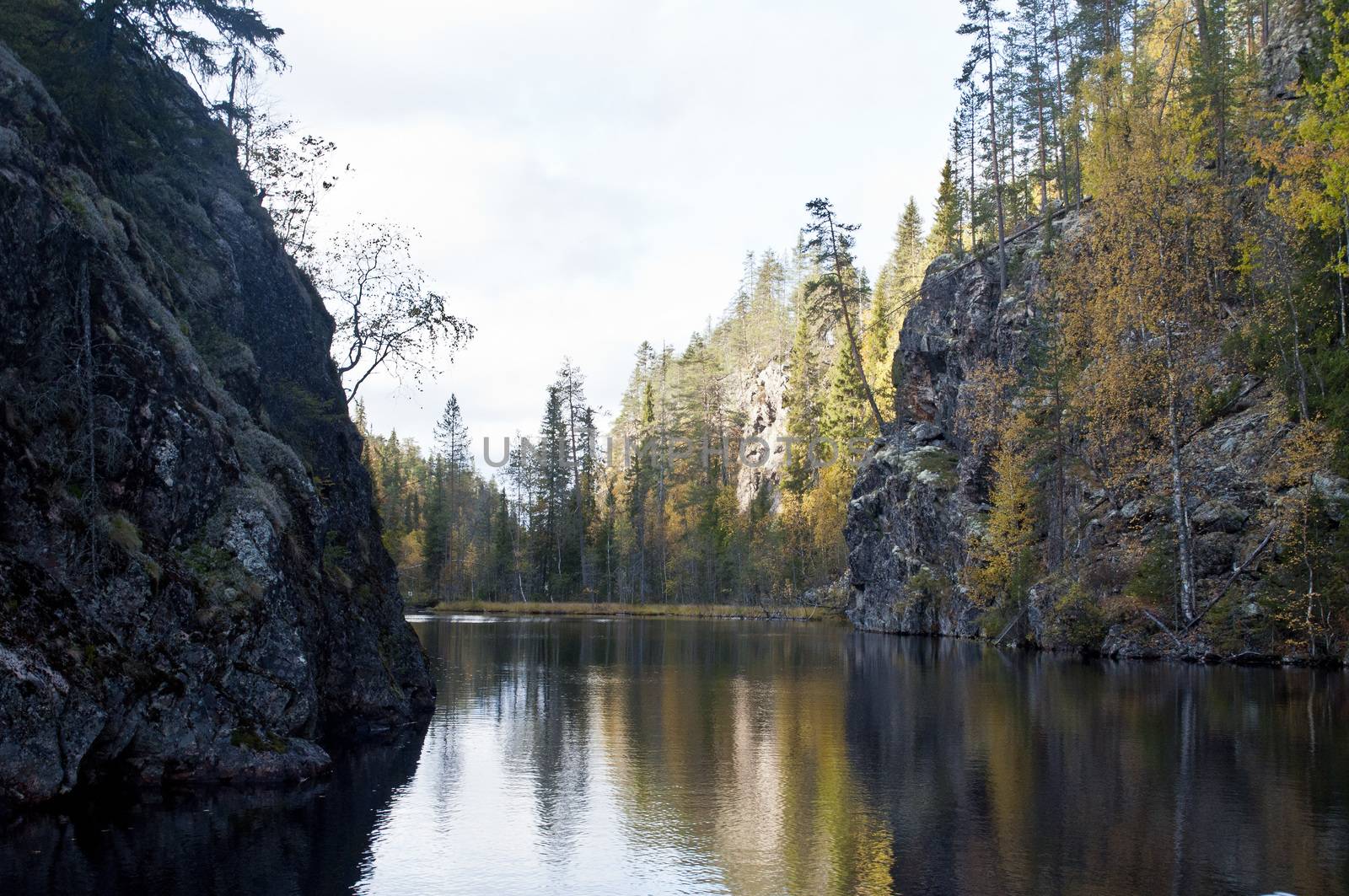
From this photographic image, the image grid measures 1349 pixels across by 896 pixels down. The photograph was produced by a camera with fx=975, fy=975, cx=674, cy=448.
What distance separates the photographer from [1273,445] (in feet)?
129

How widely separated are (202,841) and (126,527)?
576cm

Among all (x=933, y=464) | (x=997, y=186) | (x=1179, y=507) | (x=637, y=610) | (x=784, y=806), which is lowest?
(x=637, y=610)

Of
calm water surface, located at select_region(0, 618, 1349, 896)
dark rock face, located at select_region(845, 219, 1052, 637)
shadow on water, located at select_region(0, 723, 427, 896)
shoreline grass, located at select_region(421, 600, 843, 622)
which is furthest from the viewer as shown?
shoreline grass, located at select_region(421, 600, 843, 622)

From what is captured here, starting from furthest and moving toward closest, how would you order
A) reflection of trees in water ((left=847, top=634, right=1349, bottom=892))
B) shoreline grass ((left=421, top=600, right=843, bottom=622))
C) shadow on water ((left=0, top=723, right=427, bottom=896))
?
shoreline grass ((left=421, top=600, right=843, bottom=622))
reflection of trees in water ((left=847, top=634, right=1349, bottom=892))
shadow on water ((left=0, top=723, right=427, bottom=896))

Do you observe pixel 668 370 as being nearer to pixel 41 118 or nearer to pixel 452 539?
pixel 452 539

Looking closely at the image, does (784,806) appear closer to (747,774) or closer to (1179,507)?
(747,774)

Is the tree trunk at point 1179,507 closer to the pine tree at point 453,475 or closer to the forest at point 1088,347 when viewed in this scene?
the forest at point 1088,347

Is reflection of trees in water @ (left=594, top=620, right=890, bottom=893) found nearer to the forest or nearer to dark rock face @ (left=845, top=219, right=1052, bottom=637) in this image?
the forest

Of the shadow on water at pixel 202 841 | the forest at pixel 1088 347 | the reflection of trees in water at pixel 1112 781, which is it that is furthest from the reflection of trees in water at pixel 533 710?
the forest at pixel 1088 347

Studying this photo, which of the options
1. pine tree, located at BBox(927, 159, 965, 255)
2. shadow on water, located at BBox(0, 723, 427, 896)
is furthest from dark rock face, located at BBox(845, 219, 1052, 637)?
shadow on water, located at BBox(0, 723, 427, 896)

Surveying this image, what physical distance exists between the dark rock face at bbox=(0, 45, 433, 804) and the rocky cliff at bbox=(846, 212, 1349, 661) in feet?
112

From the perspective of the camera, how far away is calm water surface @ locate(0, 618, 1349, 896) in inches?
512

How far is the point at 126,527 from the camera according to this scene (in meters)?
17.1

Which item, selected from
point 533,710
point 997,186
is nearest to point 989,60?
point 997,186
